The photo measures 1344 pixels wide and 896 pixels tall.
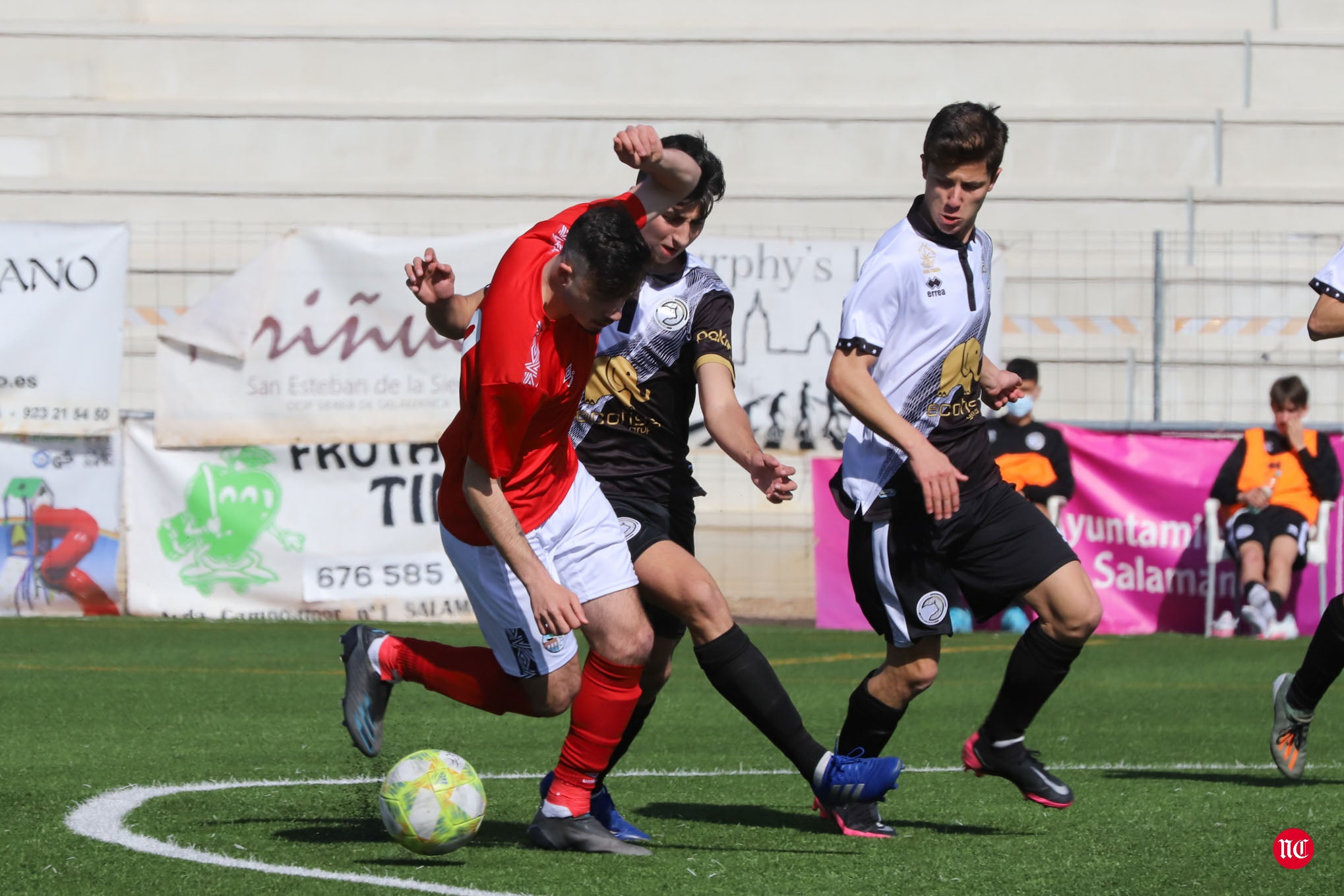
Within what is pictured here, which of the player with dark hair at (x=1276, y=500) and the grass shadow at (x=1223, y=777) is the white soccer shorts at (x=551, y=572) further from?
the player with dark hair at (x=1276, y=500)

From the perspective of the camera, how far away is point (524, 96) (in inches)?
742

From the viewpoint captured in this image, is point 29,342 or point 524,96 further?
point 524,96

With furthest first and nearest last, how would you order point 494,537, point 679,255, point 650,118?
point 650,118 → point 679,255 → point 494,537

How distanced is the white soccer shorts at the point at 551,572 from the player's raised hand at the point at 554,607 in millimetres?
325

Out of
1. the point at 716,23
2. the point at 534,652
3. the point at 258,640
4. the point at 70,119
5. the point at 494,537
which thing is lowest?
the point at 258,640

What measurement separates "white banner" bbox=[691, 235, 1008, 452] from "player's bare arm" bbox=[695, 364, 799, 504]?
27.8ft

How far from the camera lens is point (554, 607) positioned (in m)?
4.77

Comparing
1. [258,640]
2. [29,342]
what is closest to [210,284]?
[29,342]

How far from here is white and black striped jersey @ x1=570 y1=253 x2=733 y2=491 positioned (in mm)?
5734

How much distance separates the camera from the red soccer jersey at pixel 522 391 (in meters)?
4.79

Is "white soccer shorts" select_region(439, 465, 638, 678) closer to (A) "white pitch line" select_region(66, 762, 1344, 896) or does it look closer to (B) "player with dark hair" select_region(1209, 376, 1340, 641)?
(A) "white pitch line" select_region(66, 762, 1344, 896)

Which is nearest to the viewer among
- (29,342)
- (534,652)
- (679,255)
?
(534,652)

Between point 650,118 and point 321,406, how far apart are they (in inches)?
215

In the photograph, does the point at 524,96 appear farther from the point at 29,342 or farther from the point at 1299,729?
the point at 1299,729
